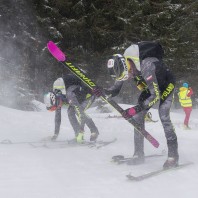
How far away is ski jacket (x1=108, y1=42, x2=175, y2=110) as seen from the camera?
5.53 m

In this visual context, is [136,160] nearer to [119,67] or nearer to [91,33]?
[119,67]

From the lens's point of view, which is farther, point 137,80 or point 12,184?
point 137,80

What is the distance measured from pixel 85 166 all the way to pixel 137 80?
168 centimetres

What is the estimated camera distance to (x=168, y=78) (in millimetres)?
5918

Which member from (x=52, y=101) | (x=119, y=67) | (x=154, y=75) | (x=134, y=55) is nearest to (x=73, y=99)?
(x=52, y=101)

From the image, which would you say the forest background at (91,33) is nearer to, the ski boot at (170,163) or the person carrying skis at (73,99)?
the person carrying skis at (73,99)

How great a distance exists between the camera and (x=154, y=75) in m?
5.61

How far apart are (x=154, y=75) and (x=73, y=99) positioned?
11.2 feet

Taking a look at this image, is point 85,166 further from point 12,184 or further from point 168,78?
point 168,78

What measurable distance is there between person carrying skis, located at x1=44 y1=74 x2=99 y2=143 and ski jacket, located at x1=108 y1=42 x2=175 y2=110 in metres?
3.01

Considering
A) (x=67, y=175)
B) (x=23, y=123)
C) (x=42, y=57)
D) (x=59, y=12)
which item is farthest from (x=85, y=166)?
(x=59, y=12)

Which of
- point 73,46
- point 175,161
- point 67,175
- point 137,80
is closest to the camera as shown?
point 67,175

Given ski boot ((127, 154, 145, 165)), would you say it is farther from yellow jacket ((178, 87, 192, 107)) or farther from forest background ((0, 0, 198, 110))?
forest background ((0, 0, 198, 110))

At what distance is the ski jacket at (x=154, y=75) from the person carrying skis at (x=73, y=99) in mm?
3010
